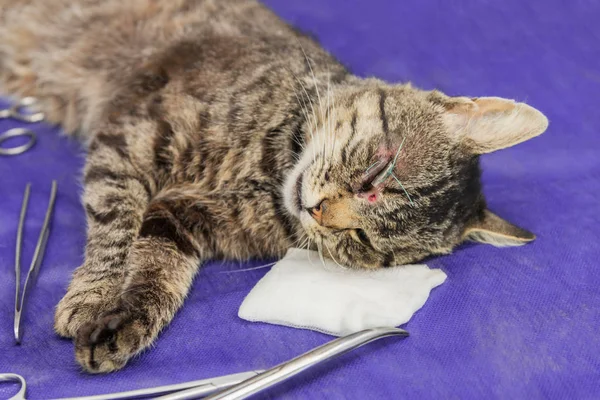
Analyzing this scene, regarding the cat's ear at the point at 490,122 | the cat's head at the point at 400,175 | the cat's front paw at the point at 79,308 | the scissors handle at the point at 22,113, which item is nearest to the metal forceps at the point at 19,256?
the cat's front paw at the point at 79,308

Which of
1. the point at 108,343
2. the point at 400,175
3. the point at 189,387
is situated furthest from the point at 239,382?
the point at 400,175

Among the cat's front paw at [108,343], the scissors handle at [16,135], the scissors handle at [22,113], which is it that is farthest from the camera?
the scissors handle at [22,113]

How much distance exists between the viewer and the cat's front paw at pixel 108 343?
1410 mm

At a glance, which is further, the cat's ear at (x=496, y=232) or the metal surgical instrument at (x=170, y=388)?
the cat's ear at (x=496, y=232)

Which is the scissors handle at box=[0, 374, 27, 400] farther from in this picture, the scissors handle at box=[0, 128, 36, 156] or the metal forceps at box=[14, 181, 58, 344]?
the scissors handle at box=[0, 128, 36, 156]

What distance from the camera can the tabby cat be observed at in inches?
62.6

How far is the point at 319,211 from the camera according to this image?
161 centimetres

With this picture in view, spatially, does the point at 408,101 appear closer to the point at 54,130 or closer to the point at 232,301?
the point at 232,301

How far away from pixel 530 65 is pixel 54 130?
6.23ft

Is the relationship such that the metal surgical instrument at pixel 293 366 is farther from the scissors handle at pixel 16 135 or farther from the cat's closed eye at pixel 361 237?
the scissors handle at pixel 16 135

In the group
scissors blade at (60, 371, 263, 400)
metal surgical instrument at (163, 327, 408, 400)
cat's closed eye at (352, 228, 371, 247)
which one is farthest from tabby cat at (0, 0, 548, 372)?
metal surgical instrument at (163, 327, 408, 400)

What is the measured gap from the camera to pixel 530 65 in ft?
8.75

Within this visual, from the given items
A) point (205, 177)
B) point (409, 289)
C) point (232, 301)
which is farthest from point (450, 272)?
point (205, 177)

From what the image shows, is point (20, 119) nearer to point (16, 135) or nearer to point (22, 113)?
point (22, 113)
